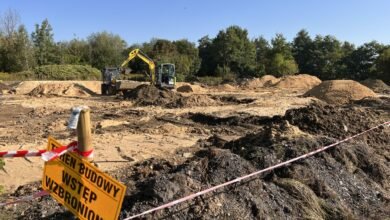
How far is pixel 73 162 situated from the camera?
3363mm

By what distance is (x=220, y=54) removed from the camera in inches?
2283

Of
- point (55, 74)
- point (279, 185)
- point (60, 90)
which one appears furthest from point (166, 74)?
point (55, 74)

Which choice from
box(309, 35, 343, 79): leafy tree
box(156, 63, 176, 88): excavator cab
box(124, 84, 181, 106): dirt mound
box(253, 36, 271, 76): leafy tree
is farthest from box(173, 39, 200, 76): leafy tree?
box(124, 84, 181, 106): dirt mound

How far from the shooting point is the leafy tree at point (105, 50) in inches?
2373

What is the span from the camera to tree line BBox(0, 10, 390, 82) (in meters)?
49.3

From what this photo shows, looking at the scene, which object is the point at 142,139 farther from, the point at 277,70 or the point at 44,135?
the point at 277,70

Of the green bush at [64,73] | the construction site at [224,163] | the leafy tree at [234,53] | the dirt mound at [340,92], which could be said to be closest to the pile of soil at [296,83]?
the dirt mound at [340,92]

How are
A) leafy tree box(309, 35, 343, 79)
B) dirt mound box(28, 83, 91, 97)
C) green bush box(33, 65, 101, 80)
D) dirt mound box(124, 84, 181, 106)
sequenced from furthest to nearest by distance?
1. leafy tree box(309, 35, 343, 79)
2. green bush box(33, 65, 101, 80)
3. dirt mound box(28, 83, 91, 97)
4. dirt mound box(124, 84, 181, 106)

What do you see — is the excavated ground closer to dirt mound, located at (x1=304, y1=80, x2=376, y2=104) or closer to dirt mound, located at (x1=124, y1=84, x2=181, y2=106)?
dirt mound, located at (x1=124, y1=84, x2=181, y2=106)

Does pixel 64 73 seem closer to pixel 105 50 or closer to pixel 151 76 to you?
pixel 105 50

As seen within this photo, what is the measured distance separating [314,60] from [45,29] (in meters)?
35.1

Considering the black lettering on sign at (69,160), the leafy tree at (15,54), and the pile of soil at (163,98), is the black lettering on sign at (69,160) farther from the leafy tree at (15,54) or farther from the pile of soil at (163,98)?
the leafy tree at (15,54)

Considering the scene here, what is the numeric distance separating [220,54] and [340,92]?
35.2 metres

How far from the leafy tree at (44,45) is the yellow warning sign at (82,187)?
5152 centimetres
